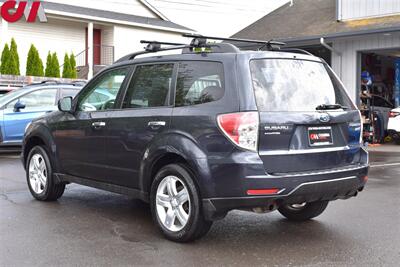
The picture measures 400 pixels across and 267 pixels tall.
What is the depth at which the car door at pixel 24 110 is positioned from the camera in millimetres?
12234

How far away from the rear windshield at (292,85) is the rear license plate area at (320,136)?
8.4 inches

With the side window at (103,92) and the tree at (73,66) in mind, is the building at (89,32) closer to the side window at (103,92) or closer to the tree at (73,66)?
the tree at (73,66)

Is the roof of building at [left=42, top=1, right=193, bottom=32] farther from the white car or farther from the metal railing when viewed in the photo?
the white car

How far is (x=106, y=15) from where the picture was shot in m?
24.7

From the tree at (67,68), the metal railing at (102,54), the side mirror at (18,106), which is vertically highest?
the metal railing at (102,54)

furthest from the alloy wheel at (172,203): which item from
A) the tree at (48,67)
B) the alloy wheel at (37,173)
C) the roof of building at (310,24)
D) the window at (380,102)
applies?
the tree at (48,67)

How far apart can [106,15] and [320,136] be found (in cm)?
2079

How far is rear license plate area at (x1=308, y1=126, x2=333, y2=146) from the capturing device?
17.0 ft

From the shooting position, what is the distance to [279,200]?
4926mm

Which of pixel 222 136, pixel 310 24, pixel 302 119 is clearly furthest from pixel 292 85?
pixel 310 24

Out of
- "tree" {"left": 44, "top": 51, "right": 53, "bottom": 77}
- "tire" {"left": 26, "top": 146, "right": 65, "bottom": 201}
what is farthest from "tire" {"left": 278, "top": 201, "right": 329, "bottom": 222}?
"tree" {"left": 44, "top": 51, "right": 53, "bottom": 77}

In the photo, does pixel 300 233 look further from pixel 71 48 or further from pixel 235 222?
pixel 71 48

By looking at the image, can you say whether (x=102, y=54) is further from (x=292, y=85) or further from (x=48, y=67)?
(x=292, y=85)

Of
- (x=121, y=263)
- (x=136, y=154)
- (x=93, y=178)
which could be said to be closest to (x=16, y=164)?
(x=93, y=178)
